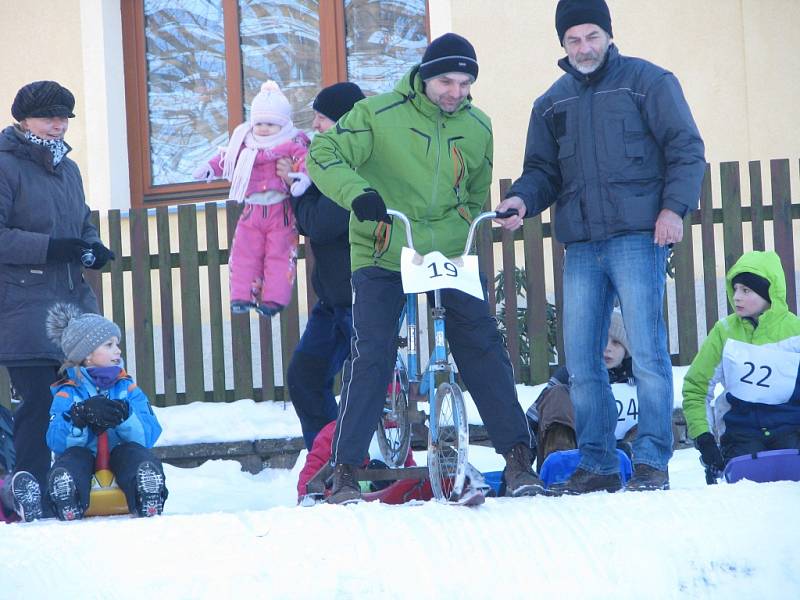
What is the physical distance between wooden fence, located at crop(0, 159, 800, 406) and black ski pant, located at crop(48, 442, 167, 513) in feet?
9.08

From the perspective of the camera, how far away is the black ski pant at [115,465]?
484 cm

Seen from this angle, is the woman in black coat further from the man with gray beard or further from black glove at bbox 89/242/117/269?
the man with gray beard

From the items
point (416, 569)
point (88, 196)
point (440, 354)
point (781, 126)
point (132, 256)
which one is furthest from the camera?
point (88, 196)

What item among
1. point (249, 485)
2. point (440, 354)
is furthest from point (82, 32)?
point (440, 354)

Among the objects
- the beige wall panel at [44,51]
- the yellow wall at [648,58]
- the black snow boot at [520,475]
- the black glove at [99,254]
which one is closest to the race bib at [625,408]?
the black snow boot at [520,475]

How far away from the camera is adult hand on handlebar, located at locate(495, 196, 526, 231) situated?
470 cm

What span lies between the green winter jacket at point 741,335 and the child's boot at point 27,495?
269 centimetres

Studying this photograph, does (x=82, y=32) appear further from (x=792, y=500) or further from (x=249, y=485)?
(x=792, y=500)

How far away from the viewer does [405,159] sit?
4.66 metres

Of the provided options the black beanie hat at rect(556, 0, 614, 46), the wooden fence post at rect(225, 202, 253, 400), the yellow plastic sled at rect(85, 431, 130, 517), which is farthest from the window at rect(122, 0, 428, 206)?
the black beanie hat at rect(556, 0, 614, 46)

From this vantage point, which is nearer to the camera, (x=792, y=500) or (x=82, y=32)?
(x=792, y=500)

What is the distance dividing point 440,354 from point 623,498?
91 centimetres

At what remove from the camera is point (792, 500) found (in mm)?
3910

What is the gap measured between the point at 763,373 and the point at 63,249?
2997mm
